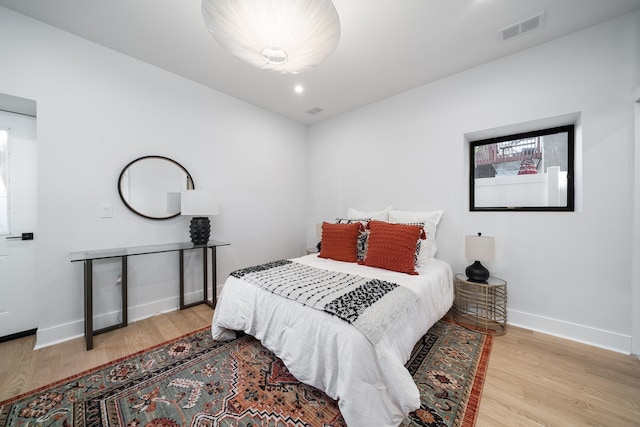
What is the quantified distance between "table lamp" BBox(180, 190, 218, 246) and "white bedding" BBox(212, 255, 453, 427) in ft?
3.16

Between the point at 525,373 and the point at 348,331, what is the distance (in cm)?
146

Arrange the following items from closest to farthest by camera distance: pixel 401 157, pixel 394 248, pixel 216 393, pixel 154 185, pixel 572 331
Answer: pixel 216 393 → pixel 572 331 → pixel 394 248 → pixel 154 185 → pixel 401 157

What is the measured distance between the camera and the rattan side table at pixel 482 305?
7.49ft

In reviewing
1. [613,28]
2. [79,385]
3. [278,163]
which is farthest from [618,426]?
[278,163]

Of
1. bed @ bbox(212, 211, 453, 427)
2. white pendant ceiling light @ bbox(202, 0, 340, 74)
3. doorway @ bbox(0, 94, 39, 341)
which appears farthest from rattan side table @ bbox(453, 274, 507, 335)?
doorway @ bbox(0, 94, 39, 341)

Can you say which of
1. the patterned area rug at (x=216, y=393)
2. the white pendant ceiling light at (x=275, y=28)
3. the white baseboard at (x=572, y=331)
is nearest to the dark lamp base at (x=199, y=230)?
the patterned area rug at (x=216, y=393)

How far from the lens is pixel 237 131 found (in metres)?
3.30

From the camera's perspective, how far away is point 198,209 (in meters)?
2.61

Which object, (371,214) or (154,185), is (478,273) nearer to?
(371,214)

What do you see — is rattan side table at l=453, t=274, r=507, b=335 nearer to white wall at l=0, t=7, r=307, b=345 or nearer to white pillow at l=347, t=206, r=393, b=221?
white pillow at l=347, t=206, r=393, b=221

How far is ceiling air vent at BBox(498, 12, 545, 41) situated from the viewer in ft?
6.30

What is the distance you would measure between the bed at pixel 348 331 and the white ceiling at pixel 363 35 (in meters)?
2.11

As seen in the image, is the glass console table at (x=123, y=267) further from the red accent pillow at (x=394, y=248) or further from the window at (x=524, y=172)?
the window at (x=524, y=172)

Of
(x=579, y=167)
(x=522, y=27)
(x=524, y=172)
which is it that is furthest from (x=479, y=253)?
(x=522, y=27)
